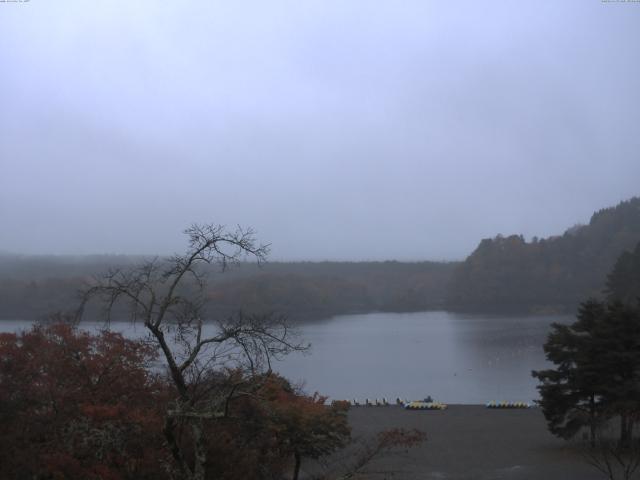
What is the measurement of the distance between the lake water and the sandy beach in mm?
3550

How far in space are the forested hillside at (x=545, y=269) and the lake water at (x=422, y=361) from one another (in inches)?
864

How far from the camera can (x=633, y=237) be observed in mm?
78500

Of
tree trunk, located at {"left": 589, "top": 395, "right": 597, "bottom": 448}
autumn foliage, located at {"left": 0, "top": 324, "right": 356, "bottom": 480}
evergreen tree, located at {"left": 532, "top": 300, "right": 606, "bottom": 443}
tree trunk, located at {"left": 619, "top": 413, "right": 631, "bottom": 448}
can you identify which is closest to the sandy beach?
tree trunk, located at {"left": 589, "top": 395, "right": 597, "bottom": 448}

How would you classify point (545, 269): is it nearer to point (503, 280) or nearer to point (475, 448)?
point (503, 280)

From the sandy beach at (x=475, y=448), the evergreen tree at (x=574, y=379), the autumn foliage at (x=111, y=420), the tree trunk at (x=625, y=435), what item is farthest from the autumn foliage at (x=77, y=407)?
the tree trunk at (x=625, y=435)

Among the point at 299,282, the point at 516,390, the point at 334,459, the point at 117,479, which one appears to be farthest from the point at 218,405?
the point at 299,282

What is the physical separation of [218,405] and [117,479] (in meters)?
2.79

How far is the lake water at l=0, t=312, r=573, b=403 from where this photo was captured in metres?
24.8

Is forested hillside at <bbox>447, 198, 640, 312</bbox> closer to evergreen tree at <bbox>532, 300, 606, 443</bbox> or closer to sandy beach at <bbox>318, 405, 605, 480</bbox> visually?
sandy beach at <bbox>318, 405, 605, 480</bbox>

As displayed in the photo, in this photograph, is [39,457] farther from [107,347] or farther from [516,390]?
[516,390]

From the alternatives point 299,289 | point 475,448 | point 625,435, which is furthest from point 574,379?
point 299,289

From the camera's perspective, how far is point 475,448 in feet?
44.8

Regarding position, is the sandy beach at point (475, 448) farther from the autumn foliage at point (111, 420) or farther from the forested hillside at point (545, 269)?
the forested hillside at point (545, 269)

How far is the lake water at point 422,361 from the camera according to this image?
2481cm
